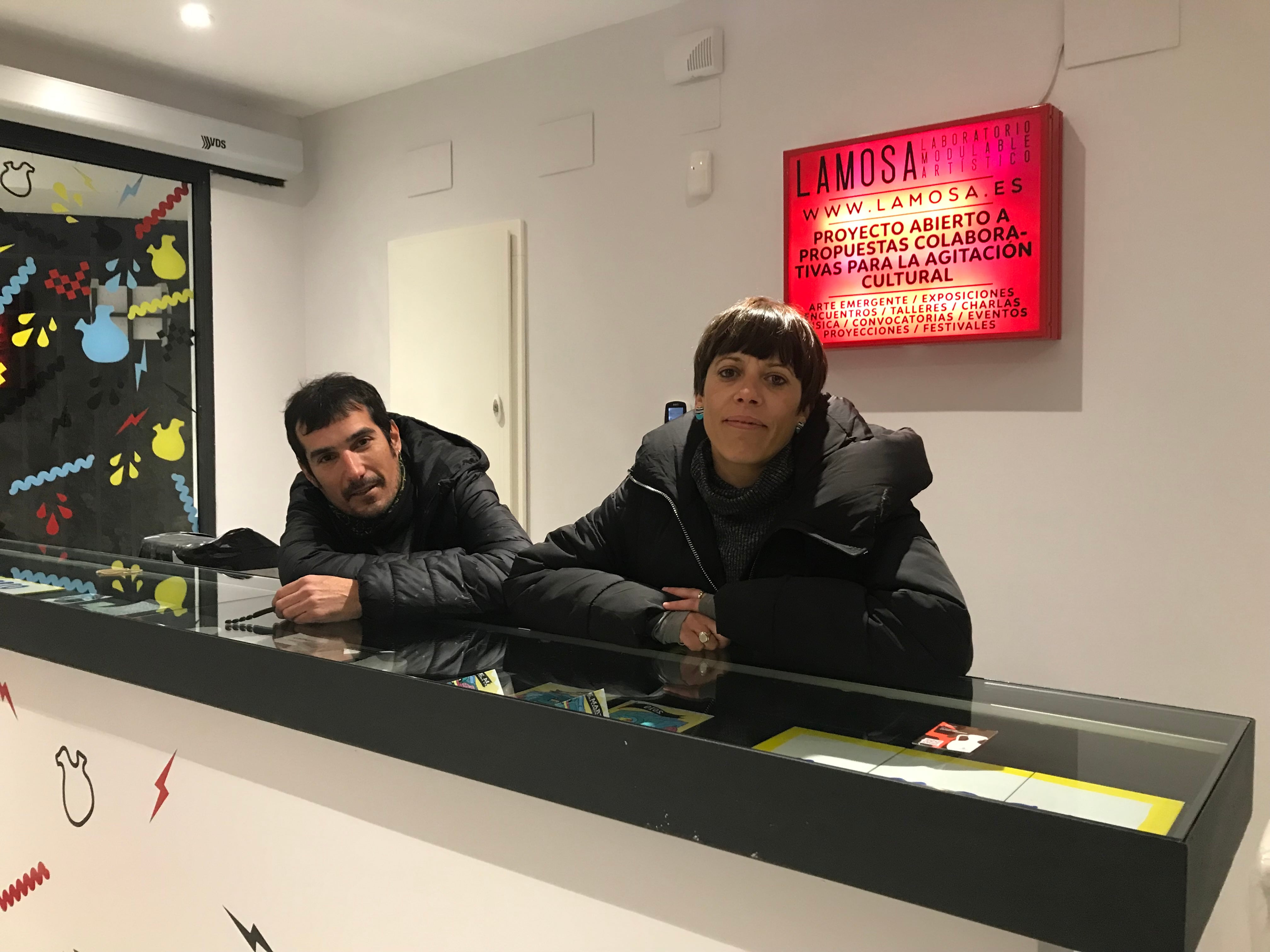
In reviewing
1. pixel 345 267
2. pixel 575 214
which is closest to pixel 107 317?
pixel 345 267

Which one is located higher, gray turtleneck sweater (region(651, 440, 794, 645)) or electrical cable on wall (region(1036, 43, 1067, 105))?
electrical cable on wall (region(1036, 43, 1067, 105))

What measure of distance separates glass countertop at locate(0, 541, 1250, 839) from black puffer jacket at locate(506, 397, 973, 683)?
104 millimetres

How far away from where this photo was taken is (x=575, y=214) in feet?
12.9

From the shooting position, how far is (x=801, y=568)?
1.53 meters

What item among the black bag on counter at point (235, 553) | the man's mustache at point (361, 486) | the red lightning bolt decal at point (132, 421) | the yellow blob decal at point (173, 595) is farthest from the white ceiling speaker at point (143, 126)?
the yellow blob decal at point (173, 595)

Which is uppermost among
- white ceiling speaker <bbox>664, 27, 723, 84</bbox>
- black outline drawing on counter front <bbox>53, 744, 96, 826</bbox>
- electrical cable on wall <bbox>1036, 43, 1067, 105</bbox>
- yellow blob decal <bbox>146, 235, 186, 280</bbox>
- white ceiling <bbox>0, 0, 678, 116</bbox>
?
white ceiling <bbox>0, 0, 678, 116</bbox>

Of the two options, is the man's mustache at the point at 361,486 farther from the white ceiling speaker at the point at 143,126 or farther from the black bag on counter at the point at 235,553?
the white ceiling speaker at the point at 143,126

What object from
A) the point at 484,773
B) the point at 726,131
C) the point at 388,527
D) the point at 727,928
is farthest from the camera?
the point at 726,131

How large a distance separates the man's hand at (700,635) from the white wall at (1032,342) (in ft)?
4.34

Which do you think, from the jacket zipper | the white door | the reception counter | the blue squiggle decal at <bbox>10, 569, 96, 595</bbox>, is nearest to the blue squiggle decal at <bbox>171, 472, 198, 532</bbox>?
the white door

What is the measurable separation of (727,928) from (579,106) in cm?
356

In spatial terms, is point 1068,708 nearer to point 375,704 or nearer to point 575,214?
point 375,704

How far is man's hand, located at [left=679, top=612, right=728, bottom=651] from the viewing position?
4.47ft

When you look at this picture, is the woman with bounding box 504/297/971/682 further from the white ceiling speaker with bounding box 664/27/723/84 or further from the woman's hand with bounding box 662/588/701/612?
the white ceiling speaker with bounding box 664/27/723/84
